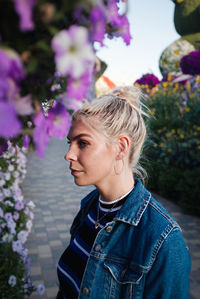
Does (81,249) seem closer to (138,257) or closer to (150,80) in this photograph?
(138,257)

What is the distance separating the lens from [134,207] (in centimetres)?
133

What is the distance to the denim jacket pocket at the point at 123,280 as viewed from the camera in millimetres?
1160

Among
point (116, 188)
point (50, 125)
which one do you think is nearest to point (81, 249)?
point (116, 188)

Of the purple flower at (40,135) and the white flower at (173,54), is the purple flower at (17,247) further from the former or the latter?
the white flower at (173,54)

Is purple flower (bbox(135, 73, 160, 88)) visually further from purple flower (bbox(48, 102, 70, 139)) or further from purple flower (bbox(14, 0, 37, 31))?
purple flower (bbox(14, 0, 37, 31))

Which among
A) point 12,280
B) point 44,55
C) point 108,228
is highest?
point 44,55

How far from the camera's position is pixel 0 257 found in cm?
210

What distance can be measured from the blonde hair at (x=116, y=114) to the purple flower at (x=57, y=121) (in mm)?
750

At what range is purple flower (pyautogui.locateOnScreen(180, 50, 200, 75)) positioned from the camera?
6871 millimetres

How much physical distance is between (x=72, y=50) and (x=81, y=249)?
1.29 m

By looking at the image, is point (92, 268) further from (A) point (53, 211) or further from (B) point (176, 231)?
(A) point (53, 211)

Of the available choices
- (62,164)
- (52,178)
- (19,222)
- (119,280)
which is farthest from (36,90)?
(62,164)

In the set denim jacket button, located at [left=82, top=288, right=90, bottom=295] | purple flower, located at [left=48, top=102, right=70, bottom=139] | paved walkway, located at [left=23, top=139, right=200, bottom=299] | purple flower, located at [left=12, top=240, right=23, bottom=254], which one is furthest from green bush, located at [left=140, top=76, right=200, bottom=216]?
purple flower, located at [left=48, top=102, right=70, bottom=139]

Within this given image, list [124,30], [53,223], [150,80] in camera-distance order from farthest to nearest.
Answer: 1. [150,80]
2. [53,223]
3. [124,30]
